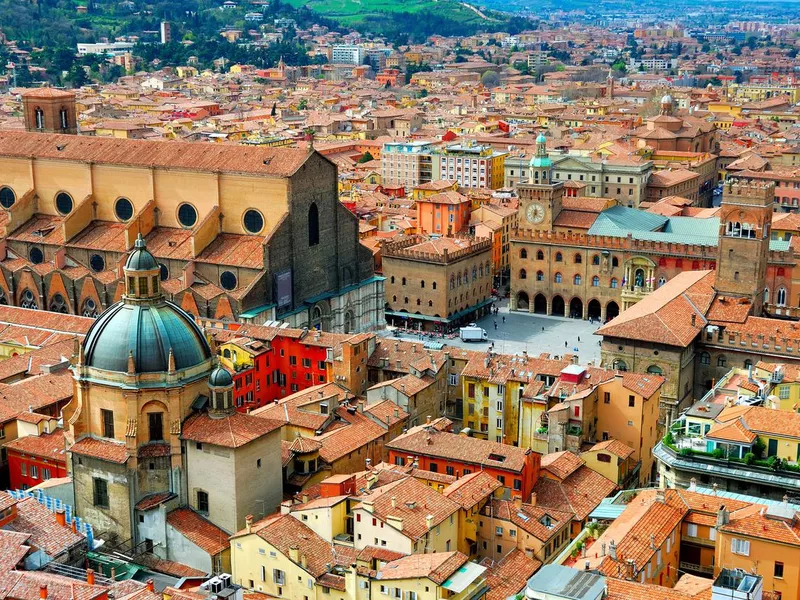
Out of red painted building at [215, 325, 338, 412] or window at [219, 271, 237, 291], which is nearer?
red painted building at [215, 325, 338, 412]

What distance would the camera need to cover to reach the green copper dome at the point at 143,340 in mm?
42719

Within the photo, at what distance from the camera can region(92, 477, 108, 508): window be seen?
43478 millimetres

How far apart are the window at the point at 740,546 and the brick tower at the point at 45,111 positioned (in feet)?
197

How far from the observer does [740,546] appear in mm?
35000

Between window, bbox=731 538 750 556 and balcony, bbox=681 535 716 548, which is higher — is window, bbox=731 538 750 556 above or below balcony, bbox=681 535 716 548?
above

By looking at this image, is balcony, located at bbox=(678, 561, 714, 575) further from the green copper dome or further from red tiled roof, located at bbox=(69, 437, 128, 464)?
red tiled roof, located at bbox=(69, 437, 128, 464)

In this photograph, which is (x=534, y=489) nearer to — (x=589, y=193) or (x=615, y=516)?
(x=615, y=516)

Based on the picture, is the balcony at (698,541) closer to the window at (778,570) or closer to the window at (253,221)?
the window at (778,570)

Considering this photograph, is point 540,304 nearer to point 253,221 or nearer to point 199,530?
point 253,221

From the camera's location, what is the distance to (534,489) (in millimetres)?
44656

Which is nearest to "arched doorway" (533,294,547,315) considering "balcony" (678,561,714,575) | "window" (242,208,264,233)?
"window" (242,208,264,233)

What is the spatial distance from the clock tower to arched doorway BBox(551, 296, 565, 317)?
4.68 m

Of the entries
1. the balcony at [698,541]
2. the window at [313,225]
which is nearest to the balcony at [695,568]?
the balcony at [698,541]

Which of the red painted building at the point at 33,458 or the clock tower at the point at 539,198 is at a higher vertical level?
the clock tower at the point at 539,198
